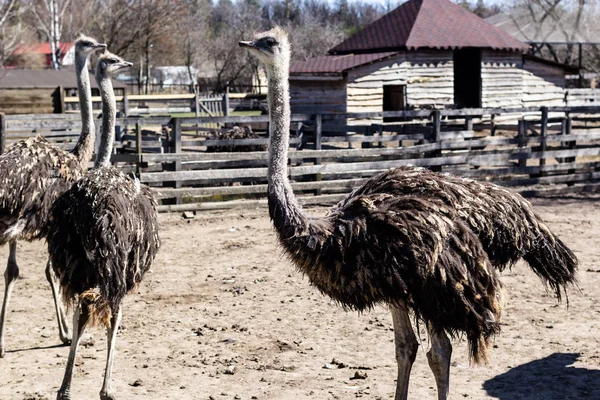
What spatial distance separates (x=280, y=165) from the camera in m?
4.12

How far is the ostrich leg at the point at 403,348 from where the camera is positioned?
426 centimetres

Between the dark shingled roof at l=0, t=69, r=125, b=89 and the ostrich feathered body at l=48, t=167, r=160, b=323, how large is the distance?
23367mm

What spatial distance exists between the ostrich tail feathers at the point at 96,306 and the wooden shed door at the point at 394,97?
19.4m

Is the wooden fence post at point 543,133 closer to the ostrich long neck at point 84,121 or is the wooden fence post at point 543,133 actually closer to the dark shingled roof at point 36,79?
the ostrich long neck at point 84,121

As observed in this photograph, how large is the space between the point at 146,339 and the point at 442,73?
19.7m

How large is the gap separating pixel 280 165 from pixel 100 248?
1.05 metres

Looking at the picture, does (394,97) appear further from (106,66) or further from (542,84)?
(106,66)

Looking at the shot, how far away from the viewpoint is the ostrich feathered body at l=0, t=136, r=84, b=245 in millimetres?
5570

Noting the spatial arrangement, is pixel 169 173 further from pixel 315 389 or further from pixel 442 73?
pixel 442 73

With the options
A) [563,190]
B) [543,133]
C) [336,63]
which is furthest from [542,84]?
[563,190]

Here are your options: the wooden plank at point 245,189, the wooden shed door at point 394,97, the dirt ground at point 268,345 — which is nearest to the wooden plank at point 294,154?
the wooden plank at point 245,189

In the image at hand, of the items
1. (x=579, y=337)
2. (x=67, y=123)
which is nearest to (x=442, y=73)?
(x=67, y=123)

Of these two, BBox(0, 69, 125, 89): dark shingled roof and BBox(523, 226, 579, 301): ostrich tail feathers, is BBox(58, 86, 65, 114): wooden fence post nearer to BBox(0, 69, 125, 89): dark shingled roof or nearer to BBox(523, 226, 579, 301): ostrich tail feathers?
BBox(0, 69, 125, 89): dark shingled roof

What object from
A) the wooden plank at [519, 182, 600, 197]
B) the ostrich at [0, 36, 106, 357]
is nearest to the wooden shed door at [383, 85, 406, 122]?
the wooden plank at [519, 182, 600, 197]
